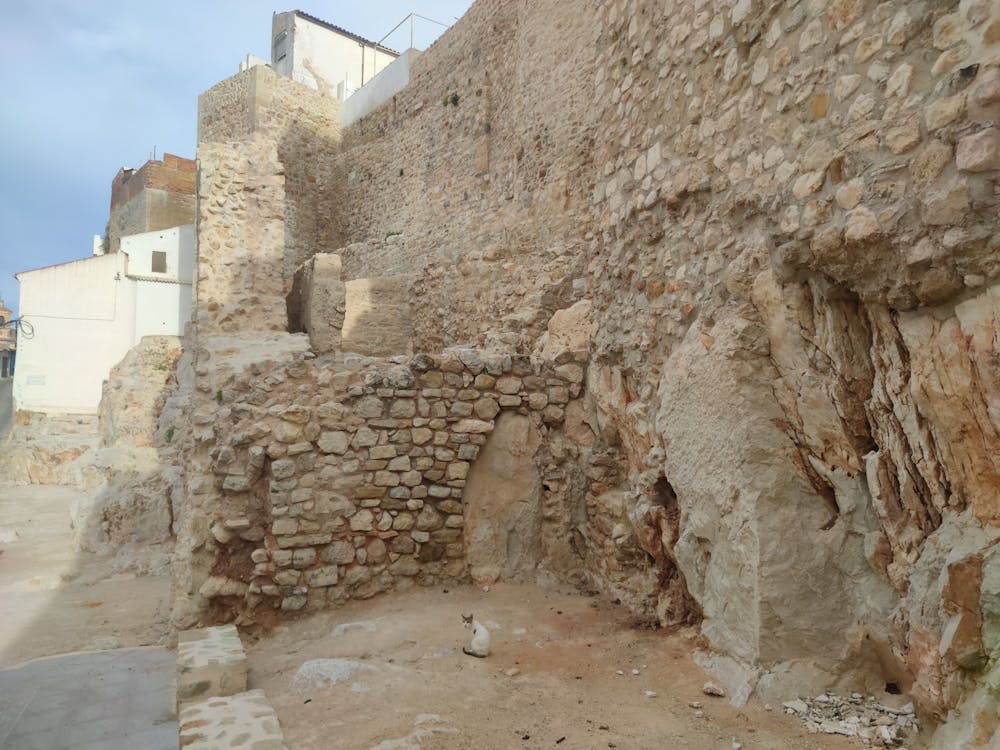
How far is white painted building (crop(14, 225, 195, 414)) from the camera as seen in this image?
1912 cm

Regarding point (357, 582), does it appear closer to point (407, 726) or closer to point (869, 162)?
point (407, 726)

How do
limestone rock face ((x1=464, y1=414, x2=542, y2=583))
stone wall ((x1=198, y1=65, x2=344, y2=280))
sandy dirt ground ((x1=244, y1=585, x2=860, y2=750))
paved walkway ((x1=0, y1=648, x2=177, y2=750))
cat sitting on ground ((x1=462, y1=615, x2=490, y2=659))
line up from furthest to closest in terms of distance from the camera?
stone wall ((x1=198, y1=65, x2=344, y2=280)) → limestone rock face ((x1=464, y1=414, x2=542, y2=583)) → cat sitting on ground ((x1=462, y1=615, x2=490, y2=659)) → paved walkway ((x1=0, y1=648, x2=177, y2=750)) → sandy dirt ground ((x1=244, y1=585, x2=860, y2=750))

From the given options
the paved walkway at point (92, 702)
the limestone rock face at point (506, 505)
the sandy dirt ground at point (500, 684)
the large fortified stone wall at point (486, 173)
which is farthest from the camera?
the large fortified stone wall at point (486, 173)

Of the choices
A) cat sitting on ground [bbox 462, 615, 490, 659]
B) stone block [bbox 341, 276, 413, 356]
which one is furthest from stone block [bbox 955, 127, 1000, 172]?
stone block [bbox 341, 276, 413, 356]

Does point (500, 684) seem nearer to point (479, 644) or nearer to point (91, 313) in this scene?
point (479, 644)

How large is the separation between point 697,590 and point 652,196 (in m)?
2.19

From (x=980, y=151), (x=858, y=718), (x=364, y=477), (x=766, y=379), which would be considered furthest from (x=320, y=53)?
(x=858, y=718)

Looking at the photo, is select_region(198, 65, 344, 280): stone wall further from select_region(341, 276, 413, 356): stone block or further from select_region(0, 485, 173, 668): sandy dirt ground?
select_region(0, 485, 173, 668): sandy dirt ground

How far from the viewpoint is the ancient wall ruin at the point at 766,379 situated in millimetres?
2240

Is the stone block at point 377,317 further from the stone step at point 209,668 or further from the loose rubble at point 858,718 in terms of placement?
the loose rubble at point 858,718

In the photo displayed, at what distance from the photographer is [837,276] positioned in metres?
2.63

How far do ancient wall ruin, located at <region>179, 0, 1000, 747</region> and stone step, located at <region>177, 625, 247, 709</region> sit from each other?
592 mm

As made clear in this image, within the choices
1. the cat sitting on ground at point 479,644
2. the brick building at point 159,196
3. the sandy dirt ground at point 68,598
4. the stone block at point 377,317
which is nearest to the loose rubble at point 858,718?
the cat sitting on ground at point 479,644

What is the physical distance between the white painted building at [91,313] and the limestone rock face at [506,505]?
16165mm
